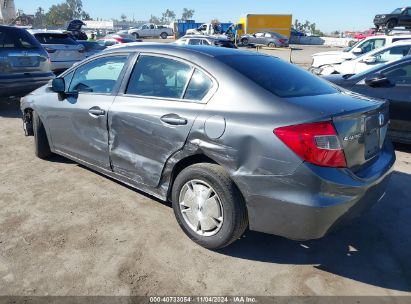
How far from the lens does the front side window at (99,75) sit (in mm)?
3820

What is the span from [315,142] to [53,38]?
11.2 metres

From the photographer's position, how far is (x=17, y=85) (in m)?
7.47

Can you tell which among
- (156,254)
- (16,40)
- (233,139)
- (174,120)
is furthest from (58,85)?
(16,40)

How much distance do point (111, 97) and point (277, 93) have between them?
1.71m

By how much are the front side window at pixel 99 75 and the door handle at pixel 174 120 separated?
0.92 m

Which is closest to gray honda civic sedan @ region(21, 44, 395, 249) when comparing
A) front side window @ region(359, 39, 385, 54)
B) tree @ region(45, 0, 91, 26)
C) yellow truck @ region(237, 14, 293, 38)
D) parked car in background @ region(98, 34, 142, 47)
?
front side window @ region(359, 39, 385, 54)

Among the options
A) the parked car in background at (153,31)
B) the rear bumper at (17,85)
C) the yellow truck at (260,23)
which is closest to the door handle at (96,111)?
the rear bumper at (17,85)

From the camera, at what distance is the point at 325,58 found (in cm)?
1321

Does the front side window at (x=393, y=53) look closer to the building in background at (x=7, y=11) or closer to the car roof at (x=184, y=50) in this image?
the car roof at (x=184, y=50)

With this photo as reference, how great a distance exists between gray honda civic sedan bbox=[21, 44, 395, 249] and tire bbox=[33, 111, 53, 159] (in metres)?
1.03

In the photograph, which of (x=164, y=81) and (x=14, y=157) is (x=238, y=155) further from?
(x=14, y=157)

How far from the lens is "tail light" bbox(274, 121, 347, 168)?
8.13 ft

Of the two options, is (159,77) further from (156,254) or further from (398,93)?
(398,93)

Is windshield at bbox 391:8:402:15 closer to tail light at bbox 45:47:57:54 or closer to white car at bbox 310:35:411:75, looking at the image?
white car at bbox 310:35:411:75
